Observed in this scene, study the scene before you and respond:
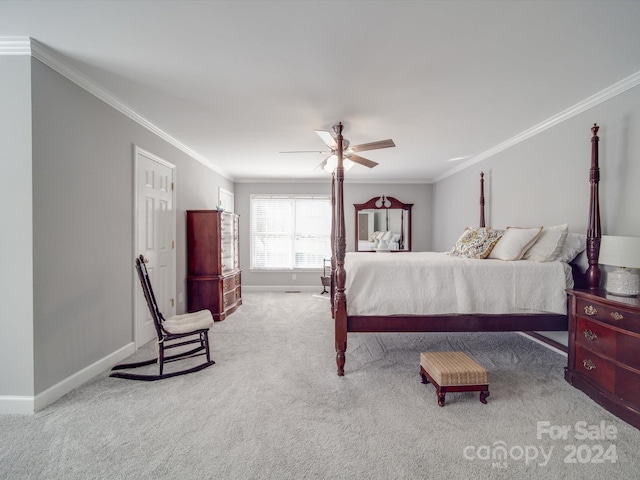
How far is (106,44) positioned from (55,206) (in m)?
1.21

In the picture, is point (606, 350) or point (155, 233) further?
point (155, 233)

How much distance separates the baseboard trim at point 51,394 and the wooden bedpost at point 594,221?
4332 millimetres

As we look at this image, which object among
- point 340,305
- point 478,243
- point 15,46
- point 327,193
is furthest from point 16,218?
point 327,193

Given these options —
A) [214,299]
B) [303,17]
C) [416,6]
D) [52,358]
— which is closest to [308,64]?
[303,17]

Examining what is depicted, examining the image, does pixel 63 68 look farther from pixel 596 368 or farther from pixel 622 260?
pixel 596 368

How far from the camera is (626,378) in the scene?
1967 mm

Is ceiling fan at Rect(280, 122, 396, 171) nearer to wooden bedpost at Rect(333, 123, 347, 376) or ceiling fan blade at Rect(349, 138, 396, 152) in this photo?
ceiling fan blade at Rect(349, 138, 396, 152)

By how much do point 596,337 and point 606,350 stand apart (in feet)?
0.37

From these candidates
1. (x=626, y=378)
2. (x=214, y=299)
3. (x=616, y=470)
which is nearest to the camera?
(x=616, y=470)

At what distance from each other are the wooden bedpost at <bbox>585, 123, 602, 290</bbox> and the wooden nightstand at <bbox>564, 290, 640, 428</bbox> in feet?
0.69

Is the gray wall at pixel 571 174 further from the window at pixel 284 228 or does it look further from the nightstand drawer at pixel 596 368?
the window at pixel 284 228

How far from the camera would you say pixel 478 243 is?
130 inches

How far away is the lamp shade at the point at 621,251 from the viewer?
6.70ft

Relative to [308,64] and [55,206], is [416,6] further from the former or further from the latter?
[55,206]
